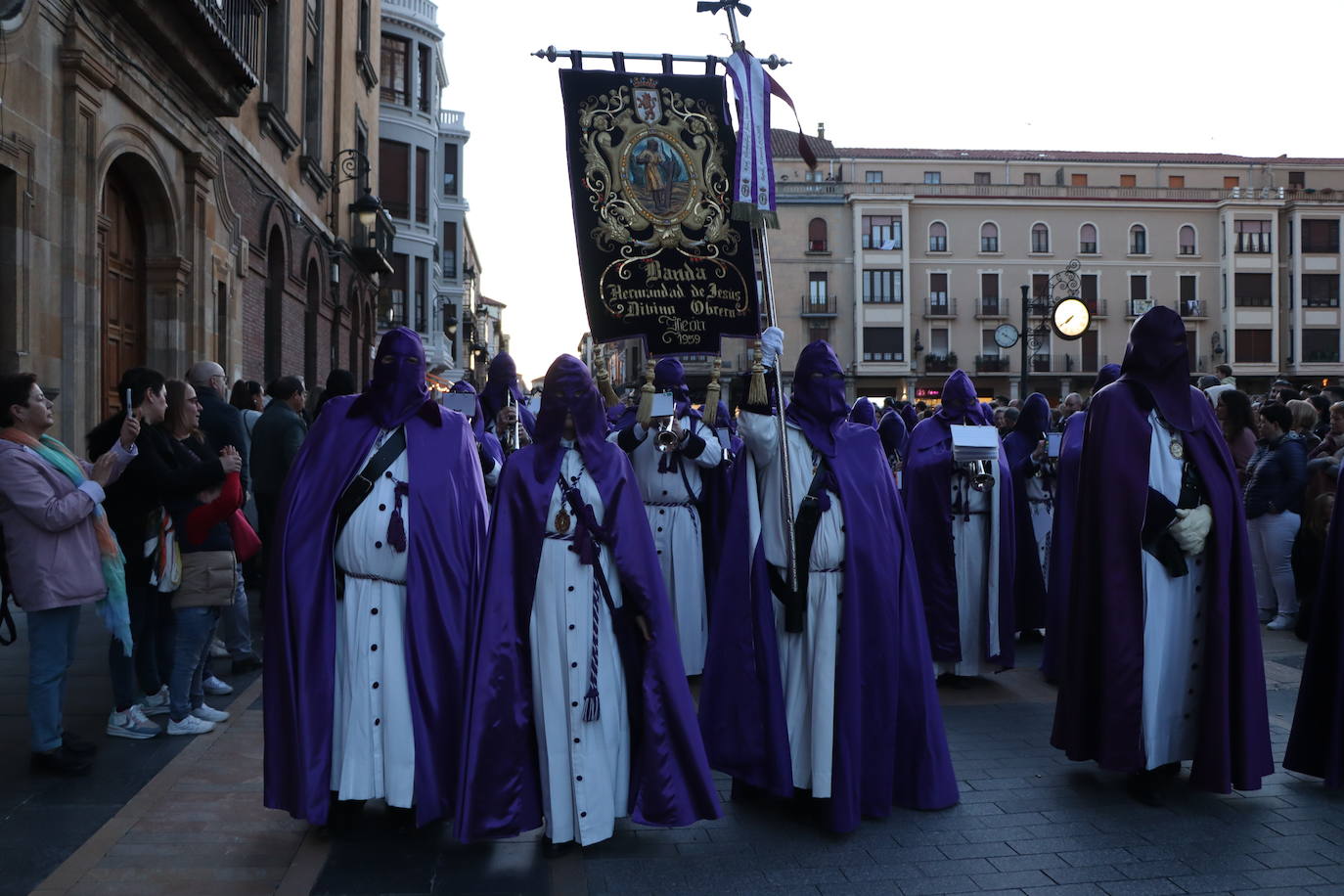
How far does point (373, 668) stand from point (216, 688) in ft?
10.3

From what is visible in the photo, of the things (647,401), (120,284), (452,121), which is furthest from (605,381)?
(452,121)

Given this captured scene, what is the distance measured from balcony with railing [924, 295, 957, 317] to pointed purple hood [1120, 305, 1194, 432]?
176ft

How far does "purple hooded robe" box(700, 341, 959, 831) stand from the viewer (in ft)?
16.5

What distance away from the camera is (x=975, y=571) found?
27.0 feet

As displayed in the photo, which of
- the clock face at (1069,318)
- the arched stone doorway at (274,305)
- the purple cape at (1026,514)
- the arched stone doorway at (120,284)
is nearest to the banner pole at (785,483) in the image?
the purple cape at (1026,514)

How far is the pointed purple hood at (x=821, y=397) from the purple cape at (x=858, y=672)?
0.06 metres

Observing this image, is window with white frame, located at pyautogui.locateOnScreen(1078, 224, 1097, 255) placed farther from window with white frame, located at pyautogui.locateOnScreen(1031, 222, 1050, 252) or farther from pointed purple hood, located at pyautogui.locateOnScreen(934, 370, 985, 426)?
pointed purple hood, located at pyautogui.locateOnScreen(934, 370, 985, 426)

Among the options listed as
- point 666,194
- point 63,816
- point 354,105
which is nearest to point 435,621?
point 63,816

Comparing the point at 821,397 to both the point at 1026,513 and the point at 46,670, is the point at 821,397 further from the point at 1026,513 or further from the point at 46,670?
the point at 1026,513

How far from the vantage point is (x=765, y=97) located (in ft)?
20.3

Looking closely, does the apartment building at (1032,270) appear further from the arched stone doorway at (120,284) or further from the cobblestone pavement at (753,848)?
the cobblestone pavement at (753,848)

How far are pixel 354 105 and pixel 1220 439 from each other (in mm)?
21323

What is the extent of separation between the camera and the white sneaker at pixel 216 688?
7359 mm

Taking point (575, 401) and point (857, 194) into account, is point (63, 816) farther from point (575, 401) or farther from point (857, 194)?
point (857, 194)
